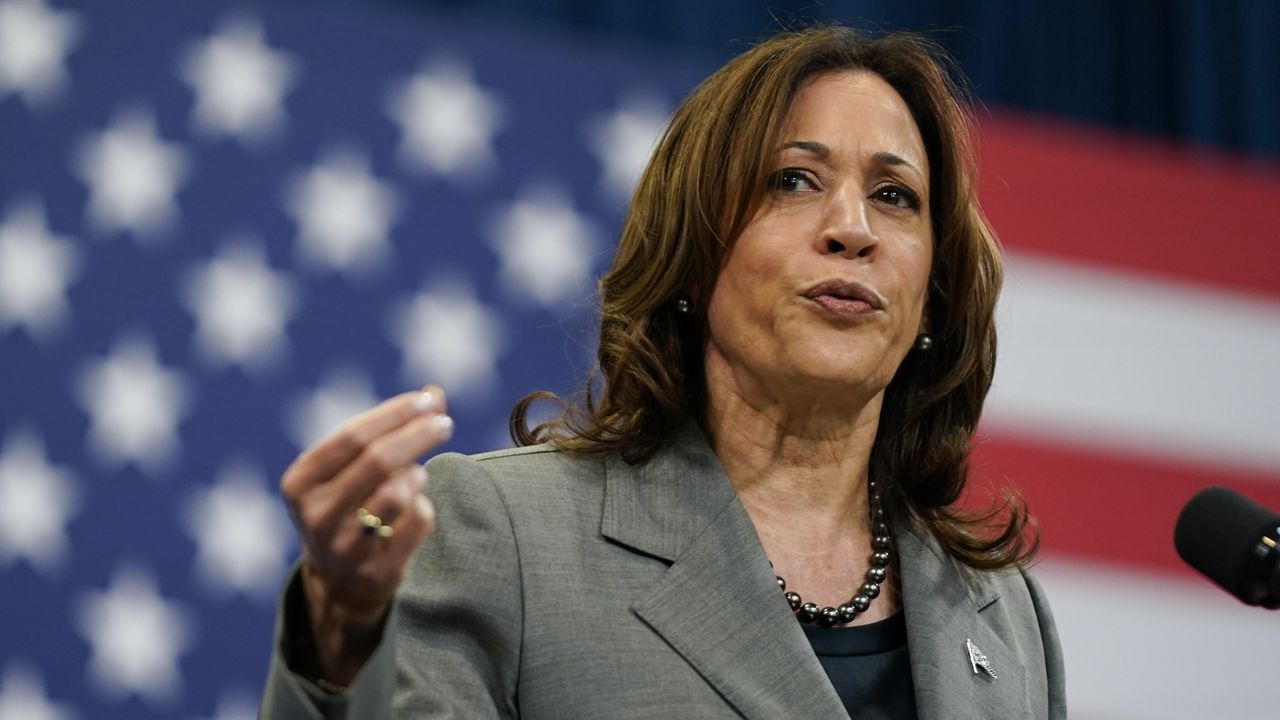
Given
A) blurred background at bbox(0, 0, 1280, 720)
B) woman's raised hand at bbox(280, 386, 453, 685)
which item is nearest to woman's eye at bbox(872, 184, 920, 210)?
blurred background at bbox(0, 0, 1280, 720)

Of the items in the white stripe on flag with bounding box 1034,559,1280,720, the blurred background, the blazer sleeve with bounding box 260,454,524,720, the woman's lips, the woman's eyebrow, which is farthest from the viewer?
the white stripe on flag with bounding box 1034,559,1280,720

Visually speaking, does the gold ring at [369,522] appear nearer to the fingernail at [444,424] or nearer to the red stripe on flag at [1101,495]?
the fingernail at [444,424]

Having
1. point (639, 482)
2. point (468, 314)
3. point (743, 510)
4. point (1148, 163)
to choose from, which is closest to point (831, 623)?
point (743, 510)

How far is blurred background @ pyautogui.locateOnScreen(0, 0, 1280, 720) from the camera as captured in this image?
8.15 ft

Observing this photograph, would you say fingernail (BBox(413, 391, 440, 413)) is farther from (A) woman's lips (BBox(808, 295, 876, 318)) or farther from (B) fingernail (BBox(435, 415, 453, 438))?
(A) woman's lips (BBox(808, 295, 876, 318))

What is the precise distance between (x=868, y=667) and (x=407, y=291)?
1485 millimetres

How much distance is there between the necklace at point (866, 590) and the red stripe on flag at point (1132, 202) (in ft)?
5.87

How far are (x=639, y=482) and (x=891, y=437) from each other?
409 millimetres

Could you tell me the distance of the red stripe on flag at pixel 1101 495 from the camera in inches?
129

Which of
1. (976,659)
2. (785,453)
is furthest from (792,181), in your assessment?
(976,659)

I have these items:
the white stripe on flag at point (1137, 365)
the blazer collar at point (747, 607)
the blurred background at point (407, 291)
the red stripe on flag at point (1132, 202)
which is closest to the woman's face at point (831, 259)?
the blazer collar at point (747, 607)

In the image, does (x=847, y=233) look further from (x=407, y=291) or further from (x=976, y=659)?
(x=407, y=291)

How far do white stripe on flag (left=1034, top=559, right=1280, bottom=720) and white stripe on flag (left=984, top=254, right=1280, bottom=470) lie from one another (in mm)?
334

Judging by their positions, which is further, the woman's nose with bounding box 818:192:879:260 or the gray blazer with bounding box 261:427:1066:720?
the woman's nose with bounding box 818:192:879:260
